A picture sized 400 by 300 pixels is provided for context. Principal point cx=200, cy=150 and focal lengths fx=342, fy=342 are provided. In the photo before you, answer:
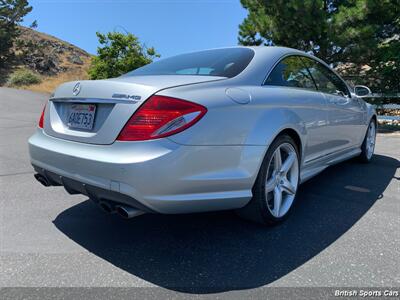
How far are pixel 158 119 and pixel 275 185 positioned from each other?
4.11 feet

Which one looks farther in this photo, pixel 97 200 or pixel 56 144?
pixel 56 144

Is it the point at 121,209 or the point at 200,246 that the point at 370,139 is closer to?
the point at 200,246

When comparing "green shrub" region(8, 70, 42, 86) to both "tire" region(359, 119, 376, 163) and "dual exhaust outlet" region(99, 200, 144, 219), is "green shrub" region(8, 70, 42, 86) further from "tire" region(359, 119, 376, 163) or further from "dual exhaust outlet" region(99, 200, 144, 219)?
"dual exhaust outlet" region(99, 200, 144, 219)

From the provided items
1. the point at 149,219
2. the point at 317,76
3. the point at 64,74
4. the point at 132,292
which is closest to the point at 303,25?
the point at 317,76

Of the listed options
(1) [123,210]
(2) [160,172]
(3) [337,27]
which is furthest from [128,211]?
(3) [337,27]

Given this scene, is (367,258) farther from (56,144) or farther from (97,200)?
(56,144)

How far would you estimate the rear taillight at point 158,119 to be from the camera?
2.07 metres

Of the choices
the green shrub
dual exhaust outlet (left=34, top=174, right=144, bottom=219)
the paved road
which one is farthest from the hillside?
dual exhaust outlet (left=34, top=174, right=144, bottom=219)

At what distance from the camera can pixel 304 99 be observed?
311 cm

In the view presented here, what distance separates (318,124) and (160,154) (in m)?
1.90

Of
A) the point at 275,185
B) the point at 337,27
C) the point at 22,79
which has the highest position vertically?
the point at 337,27

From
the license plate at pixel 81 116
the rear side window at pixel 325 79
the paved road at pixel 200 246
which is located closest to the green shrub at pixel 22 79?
the paved road at pixel 200 246

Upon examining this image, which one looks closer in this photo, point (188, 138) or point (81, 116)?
point (188, 138)

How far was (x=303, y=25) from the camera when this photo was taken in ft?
33.9
